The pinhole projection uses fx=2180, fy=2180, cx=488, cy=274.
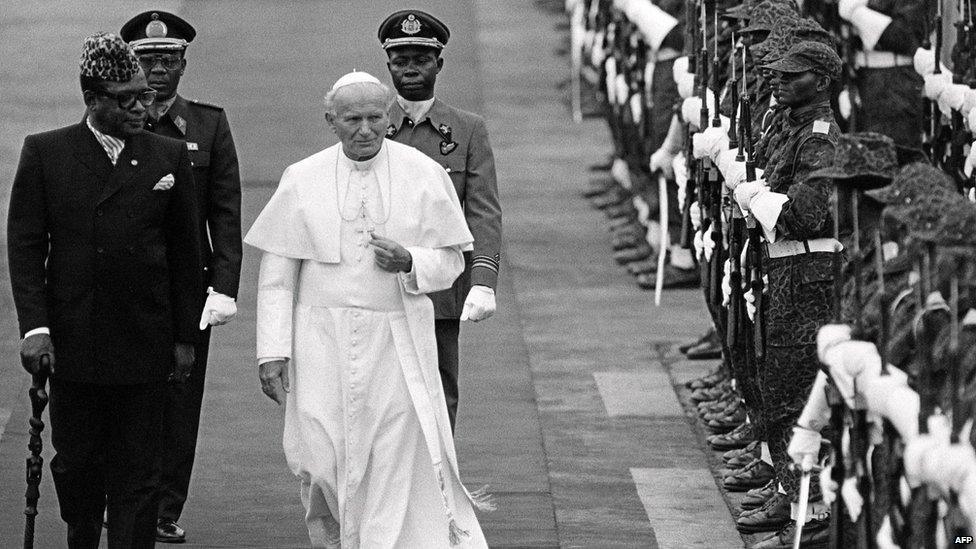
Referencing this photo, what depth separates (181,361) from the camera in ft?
23.9

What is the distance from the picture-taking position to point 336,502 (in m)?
7.36

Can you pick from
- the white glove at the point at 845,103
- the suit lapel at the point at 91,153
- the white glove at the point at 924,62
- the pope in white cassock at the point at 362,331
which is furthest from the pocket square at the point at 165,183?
the white glove at the point at 845,103

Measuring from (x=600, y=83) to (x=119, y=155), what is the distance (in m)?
8.72

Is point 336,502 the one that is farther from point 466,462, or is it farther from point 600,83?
point 600,83

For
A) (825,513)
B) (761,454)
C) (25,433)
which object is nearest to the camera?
(825,513)

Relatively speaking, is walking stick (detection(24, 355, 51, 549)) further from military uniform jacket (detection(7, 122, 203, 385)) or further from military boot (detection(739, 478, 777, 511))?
military boot (detection(739, 478, 777, 511))

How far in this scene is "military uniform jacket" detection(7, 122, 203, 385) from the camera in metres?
7.05

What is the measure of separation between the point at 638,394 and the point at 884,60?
86.4 inches

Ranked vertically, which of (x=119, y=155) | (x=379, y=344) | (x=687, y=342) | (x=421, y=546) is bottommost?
(x=687, y=342)

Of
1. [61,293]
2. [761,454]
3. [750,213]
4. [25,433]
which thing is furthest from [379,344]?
[25,433]

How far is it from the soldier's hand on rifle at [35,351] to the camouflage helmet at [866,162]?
2.56 m

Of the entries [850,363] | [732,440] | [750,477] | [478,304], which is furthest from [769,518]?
[850,363]

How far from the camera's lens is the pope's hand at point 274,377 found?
725cm

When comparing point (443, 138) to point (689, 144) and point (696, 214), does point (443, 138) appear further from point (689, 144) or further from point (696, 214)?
point (689, 144)
